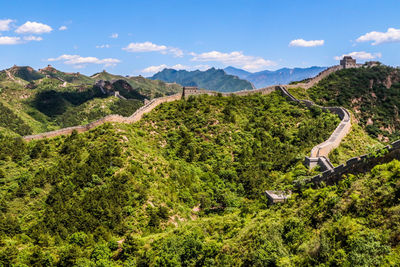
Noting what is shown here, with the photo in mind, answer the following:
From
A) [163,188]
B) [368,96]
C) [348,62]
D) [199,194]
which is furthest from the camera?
[348,62]

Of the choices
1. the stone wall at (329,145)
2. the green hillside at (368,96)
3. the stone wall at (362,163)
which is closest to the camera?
the stone wall at (362,163)

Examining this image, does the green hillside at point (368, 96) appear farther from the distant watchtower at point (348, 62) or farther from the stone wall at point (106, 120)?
the stone wall at point (106, 120)

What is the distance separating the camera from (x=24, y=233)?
24.2 meters

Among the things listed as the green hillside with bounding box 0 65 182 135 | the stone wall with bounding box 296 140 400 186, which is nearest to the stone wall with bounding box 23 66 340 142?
the stone wall with bounding box 296 140 400 186

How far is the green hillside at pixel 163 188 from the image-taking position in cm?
1942

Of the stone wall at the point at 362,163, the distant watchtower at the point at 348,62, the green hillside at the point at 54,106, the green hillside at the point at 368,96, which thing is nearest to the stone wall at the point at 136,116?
the green hillside at the point at 368,96

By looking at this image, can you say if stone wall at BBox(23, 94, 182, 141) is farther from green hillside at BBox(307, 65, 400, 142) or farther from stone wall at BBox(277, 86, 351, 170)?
green hillside at BBox(307, 65, 400, 142)

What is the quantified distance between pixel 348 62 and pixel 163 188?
75077mm

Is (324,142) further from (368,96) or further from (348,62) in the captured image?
(348,62)

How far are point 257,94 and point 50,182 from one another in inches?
1664

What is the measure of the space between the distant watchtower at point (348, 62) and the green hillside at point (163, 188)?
41.6 m

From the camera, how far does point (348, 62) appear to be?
85.8 metres

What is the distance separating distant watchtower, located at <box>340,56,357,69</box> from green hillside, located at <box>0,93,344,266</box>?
41.6 metres

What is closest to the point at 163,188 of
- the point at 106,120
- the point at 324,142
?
the point at 106,120
